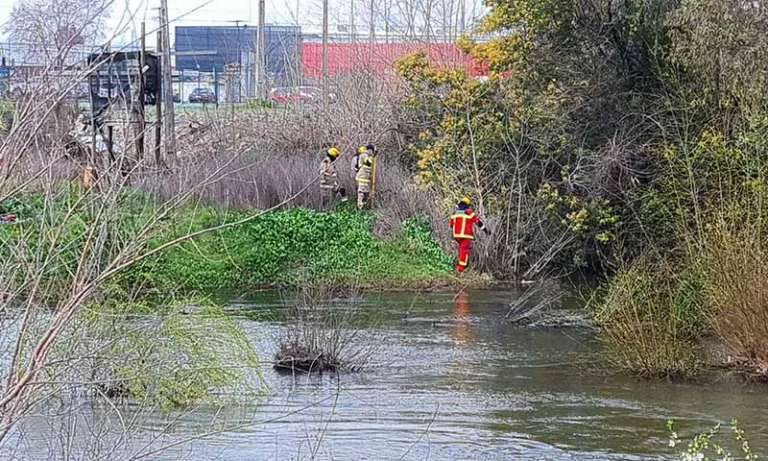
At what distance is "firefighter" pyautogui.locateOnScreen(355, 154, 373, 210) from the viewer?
26.1 metres

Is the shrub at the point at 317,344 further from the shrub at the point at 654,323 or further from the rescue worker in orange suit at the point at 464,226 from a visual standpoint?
the rescue worker in orange suit at the point at 464,226

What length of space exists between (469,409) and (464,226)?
33.6 ft

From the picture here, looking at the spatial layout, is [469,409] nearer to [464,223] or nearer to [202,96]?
[464,223]

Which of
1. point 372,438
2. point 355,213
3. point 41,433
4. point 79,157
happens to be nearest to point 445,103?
point 355,213

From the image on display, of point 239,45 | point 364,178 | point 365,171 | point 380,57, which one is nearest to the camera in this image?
point 365,171

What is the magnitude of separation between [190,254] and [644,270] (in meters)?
11.5

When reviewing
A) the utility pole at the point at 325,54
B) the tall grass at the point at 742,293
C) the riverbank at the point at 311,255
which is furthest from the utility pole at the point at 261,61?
the tall grass at the point at 742,293

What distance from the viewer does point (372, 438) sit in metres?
11.6

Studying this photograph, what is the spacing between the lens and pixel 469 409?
13.1 metres

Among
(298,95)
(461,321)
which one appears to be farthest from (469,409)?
(298,95)

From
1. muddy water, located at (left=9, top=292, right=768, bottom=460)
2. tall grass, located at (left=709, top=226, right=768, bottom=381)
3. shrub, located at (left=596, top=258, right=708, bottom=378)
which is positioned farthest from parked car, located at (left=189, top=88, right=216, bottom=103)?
tall grass, located at (left=709, top=226, right=768, bottom=381)

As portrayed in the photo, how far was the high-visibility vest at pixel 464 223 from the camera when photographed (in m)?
22.8

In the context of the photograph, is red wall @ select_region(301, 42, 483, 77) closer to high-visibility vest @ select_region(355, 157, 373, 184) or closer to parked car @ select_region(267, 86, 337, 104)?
parked car @ select_region(267, 86, 337, 104)

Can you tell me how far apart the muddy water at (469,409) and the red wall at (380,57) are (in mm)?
11483
